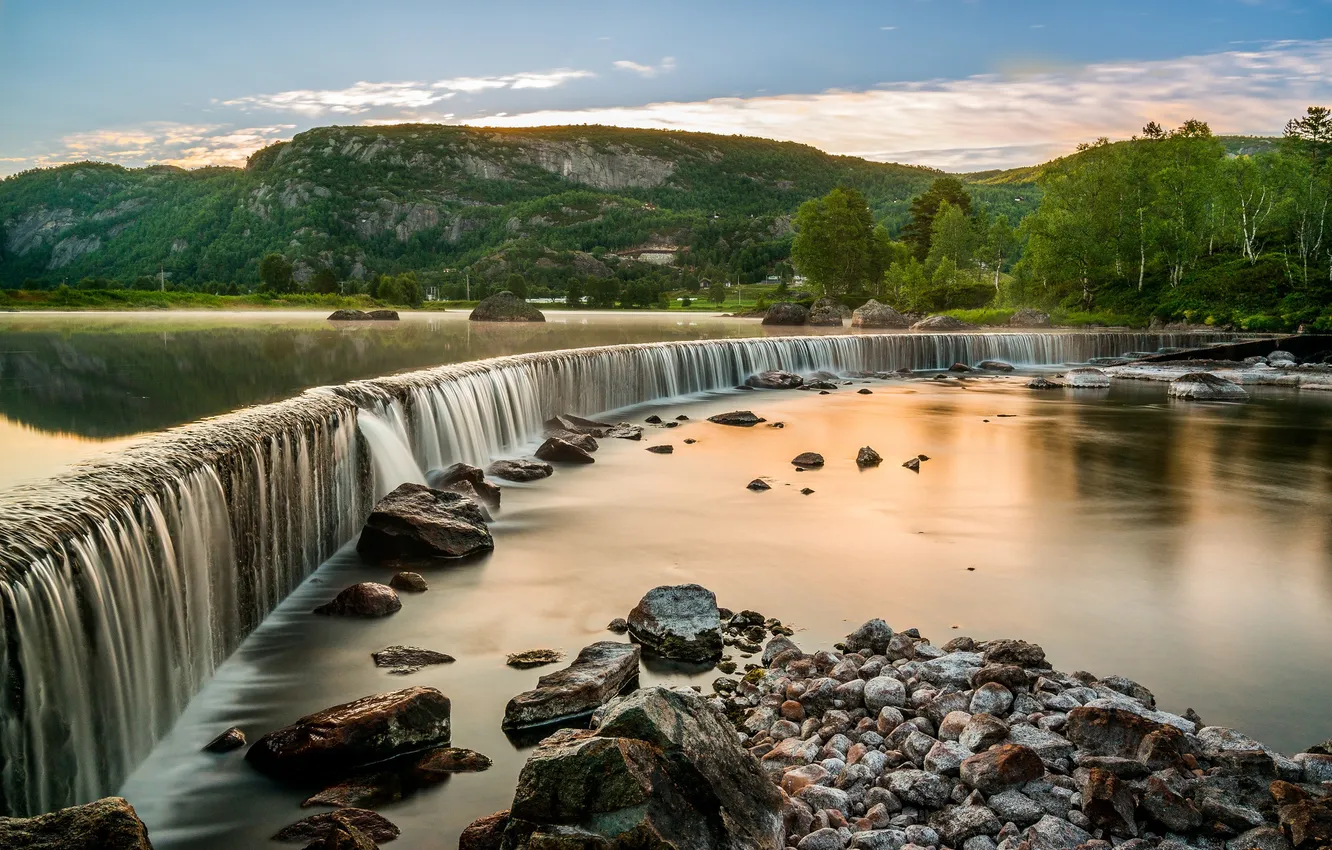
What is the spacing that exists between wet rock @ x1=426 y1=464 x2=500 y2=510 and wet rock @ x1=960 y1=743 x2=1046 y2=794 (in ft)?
32.5

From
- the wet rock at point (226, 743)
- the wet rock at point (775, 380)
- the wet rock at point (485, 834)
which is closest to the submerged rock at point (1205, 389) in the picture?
the wet rock at point (775, 380)

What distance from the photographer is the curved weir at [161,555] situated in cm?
531

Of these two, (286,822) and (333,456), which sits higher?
(333,456)

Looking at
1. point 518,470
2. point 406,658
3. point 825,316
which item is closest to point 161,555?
point 406,658

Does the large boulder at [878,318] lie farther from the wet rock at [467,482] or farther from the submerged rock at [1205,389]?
the wet rock at [467,482]

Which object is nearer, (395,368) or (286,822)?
(286,822)

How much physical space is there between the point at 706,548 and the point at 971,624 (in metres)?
4.02

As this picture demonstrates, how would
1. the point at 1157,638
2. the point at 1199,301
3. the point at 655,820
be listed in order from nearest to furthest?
the point at 655,820 < the point at 1157,638 < the point at 1199,301

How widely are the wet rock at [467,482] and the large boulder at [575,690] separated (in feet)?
23.2

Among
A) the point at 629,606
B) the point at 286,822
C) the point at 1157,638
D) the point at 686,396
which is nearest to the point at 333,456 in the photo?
the point at 629,606

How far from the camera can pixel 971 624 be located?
9789mm

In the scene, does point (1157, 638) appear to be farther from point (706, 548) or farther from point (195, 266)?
point (195, 266)

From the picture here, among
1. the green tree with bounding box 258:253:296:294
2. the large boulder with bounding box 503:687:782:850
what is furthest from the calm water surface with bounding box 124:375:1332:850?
the green tree with bounding box 258:253:296:294

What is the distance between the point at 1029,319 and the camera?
6762 centimetres
